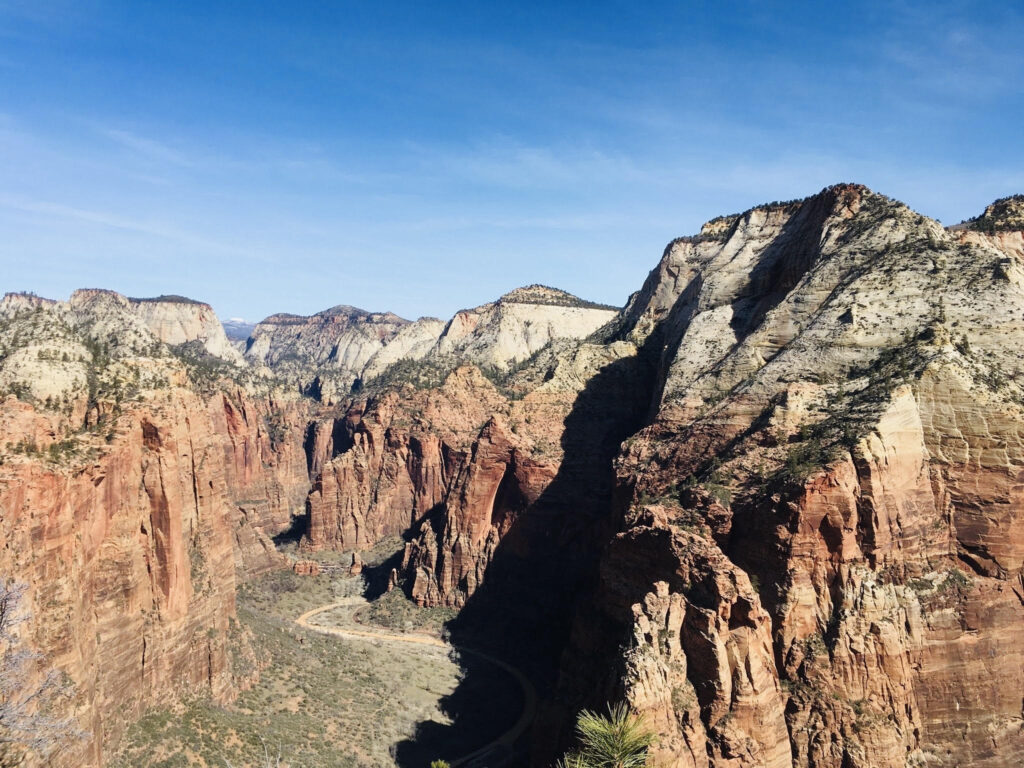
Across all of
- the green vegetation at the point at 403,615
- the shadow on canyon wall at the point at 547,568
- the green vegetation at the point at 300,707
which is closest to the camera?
the green vegetation at the point at 300,707

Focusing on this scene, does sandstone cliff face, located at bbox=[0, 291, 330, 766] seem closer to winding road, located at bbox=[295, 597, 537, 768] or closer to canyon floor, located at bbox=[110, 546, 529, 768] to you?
canyon floor, located at bbox=[110, 546, 529, 768]

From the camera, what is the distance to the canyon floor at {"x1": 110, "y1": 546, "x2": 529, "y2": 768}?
4766 cm

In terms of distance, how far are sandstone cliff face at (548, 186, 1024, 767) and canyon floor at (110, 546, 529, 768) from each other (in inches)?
709

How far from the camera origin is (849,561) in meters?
42.2

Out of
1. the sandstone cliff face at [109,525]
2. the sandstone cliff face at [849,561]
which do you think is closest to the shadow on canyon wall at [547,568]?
the sandstone cliff face at [849,561]

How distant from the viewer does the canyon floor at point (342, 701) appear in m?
47.7

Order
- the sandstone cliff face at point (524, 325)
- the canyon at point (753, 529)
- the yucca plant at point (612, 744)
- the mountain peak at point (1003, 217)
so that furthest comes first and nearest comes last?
1. the sandstone cliff face at point (524, 325)
2. the mountain peak at point (1003, 217)
3. the canyon at point (753, 529)
4. the yucca plant at point (612, 744)

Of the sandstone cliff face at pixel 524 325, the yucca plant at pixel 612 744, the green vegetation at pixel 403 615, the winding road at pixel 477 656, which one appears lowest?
the winding road at pixel 477 656

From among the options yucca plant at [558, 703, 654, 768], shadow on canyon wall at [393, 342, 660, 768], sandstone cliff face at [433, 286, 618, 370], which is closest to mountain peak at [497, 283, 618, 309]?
sandstone cliff face at [433, 286, 618, 370]

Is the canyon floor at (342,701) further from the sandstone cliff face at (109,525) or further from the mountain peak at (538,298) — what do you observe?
the mountain peak at (538,298)

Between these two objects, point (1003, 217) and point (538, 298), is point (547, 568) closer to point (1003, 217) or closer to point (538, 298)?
point (1003, 217)

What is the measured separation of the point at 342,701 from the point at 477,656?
68.7ft

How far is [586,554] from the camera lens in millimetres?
84750

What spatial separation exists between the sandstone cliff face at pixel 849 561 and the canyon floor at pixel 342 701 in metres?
18.0
